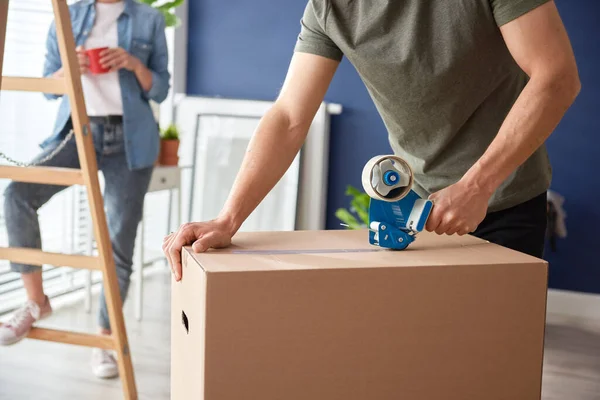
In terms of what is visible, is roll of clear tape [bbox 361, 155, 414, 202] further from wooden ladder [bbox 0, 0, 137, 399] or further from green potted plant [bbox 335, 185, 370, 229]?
green potted plant [bbox 335, 185, 370, 229]

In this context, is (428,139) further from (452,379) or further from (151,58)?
(151,58)

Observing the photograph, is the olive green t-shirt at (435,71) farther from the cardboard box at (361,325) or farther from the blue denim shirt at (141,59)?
the blue denim shirt at (141,59)

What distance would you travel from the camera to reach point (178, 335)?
1.16 m

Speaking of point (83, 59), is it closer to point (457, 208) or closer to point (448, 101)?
point (448, 101)

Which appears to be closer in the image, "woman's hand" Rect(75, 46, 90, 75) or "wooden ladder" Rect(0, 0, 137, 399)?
"wooden ladder" Rect(0, 0, 137, 399)

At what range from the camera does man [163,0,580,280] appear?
1192mm

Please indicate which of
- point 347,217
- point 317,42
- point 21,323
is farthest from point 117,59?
point 347,217

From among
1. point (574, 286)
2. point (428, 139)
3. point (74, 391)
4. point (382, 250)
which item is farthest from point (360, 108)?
point (382, 250)

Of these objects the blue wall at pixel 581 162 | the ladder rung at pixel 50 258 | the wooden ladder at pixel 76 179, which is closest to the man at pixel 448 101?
the wooden ladder at pixel 76 179

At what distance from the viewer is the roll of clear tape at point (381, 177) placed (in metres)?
1.08

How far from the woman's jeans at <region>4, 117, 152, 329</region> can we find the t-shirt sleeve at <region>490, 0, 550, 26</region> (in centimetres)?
153

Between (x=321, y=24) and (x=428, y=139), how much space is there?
310 millimetres

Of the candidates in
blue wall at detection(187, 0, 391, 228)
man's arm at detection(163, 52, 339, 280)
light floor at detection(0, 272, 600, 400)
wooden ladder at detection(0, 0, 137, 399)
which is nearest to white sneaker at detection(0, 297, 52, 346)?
wooden ladder at detection(0, 0, 137, 399)

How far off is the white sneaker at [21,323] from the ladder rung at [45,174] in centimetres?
41
